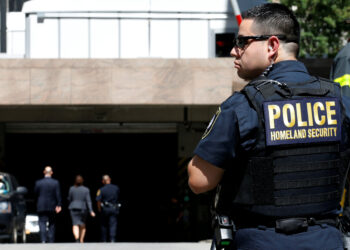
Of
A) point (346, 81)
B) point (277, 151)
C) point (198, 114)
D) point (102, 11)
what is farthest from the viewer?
point (198, 114)

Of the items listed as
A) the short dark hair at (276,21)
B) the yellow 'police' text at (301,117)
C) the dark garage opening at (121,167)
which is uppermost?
the short dark hair at (276,21)

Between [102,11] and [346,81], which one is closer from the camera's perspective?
[346,81]

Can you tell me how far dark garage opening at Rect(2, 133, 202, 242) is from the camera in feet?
112

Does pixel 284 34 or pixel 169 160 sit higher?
pixel 284 34

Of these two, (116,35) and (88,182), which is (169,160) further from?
(116,35)

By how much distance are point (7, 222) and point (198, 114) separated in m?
11.9

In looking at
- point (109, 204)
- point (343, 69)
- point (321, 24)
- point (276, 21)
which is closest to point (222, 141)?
point (276, 21)

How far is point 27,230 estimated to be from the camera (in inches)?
845

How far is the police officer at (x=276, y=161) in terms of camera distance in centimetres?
323

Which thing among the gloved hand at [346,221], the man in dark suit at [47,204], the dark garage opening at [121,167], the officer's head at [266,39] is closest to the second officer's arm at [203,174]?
the officer's head at [266,39]

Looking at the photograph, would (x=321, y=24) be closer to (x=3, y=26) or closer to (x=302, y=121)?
(x=3, y=26)

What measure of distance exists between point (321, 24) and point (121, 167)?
14951 millimetres

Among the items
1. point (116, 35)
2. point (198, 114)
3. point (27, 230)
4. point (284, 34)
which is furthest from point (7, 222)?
point (284, 34)

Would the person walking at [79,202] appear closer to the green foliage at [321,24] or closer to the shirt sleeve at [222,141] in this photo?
the green foliage at [321,24]
